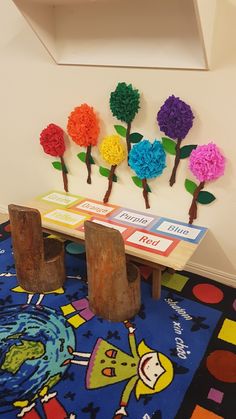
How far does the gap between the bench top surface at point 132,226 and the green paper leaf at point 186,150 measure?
437mm

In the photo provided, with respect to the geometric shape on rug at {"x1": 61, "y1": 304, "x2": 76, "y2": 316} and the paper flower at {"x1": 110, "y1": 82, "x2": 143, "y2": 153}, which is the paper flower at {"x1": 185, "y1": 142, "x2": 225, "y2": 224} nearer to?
the paper flower at {"x1": 110, "y1": 82, "x2": 143, "y2": 153}

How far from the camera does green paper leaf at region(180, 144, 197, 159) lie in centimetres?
192

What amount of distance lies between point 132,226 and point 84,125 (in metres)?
0.73

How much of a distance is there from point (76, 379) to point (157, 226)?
988 mm

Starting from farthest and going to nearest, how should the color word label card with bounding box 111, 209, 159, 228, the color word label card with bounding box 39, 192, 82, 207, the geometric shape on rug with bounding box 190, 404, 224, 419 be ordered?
the color word label card with bounding box 39, 192, 82, 207 → the color word label card with bounding box 111, 209, 159, 228 → the geometric shape on rug with bounding box 190, 404, 224, 419

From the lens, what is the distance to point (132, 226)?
2.07 m

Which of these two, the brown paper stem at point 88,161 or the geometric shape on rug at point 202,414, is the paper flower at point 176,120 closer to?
the brown paper stem at point 88,161

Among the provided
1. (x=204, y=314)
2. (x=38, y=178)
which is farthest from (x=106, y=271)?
(x=38, y=178)

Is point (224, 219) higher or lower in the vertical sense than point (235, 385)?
higher

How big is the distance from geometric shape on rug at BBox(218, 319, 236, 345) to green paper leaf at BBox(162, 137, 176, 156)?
1.02 meters

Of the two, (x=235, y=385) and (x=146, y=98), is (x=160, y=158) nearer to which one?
(x=146, y=98)

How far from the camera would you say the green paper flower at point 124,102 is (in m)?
1.92

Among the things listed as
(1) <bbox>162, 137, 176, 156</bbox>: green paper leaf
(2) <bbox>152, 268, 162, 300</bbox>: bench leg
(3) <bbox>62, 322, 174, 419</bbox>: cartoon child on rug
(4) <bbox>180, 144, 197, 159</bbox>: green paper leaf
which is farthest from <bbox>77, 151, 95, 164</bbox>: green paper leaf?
(3) <bbox>62, 322, 174, 419</bbox>: cartoon child on rug

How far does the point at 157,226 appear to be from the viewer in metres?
2.07
